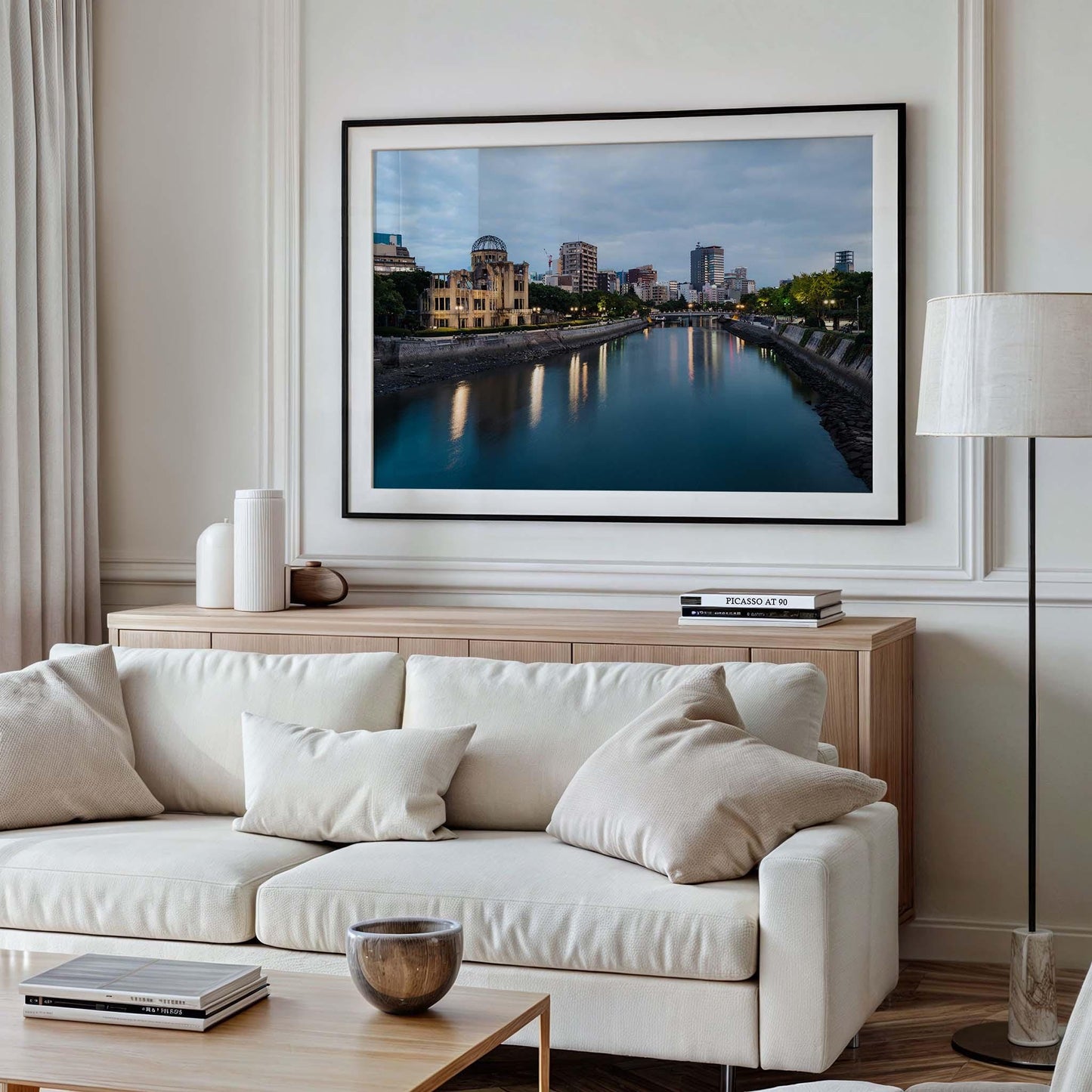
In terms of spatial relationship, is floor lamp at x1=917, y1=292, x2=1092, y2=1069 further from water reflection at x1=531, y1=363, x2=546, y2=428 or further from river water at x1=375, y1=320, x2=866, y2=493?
water reflection at x1=531, y1=363, x2=546, y2=428

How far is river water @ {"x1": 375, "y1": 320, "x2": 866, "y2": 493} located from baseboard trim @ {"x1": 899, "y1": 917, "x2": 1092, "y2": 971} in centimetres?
116

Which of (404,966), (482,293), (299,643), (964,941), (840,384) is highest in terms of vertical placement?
(482,293)

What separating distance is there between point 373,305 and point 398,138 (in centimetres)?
47

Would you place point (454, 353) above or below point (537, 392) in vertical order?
above

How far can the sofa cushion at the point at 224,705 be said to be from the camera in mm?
3236

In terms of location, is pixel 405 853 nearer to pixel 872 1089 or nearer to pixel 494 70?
pixel 872 1089

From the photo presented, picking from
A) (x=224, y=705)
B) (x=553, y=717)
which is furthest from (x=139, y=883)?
(x=553, y=717)

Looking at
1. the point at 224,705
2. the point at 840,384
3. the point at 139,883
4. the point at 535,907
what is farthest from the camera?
the point at 840,384

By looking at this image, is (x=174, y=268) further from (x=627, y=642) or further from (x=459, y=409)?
(x=627, y=642)

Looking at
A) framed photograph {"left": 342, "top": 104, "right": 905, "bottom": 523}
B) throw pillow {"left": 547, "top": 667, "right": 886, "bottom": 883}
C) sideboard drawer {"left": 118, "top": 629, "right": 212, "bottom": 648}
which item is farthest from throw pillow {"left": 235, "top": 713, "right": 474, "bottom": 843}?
framed photograph {"left": 342, "top": 104, "right": 905, "bottom": 523}

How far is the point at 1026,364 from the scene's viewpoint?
9.69ft

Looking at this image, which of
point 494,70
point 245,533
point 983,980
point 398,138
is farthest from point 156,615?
point 983,980

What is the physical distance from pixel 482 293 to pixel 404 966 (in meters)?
2.42

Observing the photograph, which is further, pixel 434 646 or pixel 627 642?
pixel 434 646
